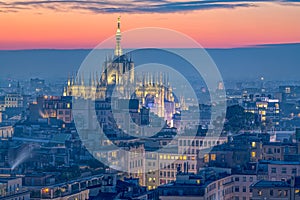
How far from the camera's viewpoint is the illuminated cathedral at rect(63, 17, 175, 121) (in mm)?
118631

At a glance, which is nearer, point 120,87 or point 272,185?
point 272,185

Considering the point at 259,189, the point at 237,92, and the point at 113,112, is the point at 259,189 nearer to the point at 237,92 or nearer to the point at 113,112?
the point at 113,112

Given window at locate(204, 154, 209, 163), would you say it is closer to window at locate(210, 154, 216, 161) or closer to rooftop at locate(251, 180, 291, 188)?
window at locate(210, 154, 216, 161)

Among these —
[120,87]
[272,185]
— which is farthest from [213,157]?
[120,87]

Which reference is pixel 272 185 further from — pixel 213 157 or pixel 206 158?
pixel 213 157

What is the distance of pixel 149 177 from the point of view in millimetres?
62812

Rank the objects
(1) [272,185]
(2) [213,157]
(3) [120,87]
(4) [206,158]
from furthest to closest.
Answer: (3) [120,87], (2) [213,157], (4) [206,158], (1) [272,185]

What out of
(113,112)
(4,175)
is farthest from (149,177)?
(113,112)

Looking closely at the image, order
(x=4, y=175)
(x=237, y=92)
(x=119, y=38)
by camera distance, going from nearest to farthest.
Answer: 1. (x=4, y=175)
2. (x=119, y=38)
3. (x=237, y=92)

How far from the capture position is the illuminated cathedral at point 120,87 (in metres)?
119

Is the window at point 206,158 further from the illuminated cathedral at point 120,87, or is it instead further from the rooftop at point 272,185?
the illuminated cathedral at point 120,87

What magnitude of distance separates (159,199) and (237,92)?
125 m


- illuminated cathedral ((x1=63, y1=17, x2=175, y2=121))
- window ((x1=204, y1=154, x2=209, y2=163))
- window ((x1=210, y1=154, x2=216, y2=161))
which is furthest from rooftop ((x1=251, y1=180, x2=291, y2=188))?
illuminated cathedral ((x1=63, y1=17, x2=175, y2=121))

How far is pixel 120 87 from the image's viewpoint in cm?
11969
